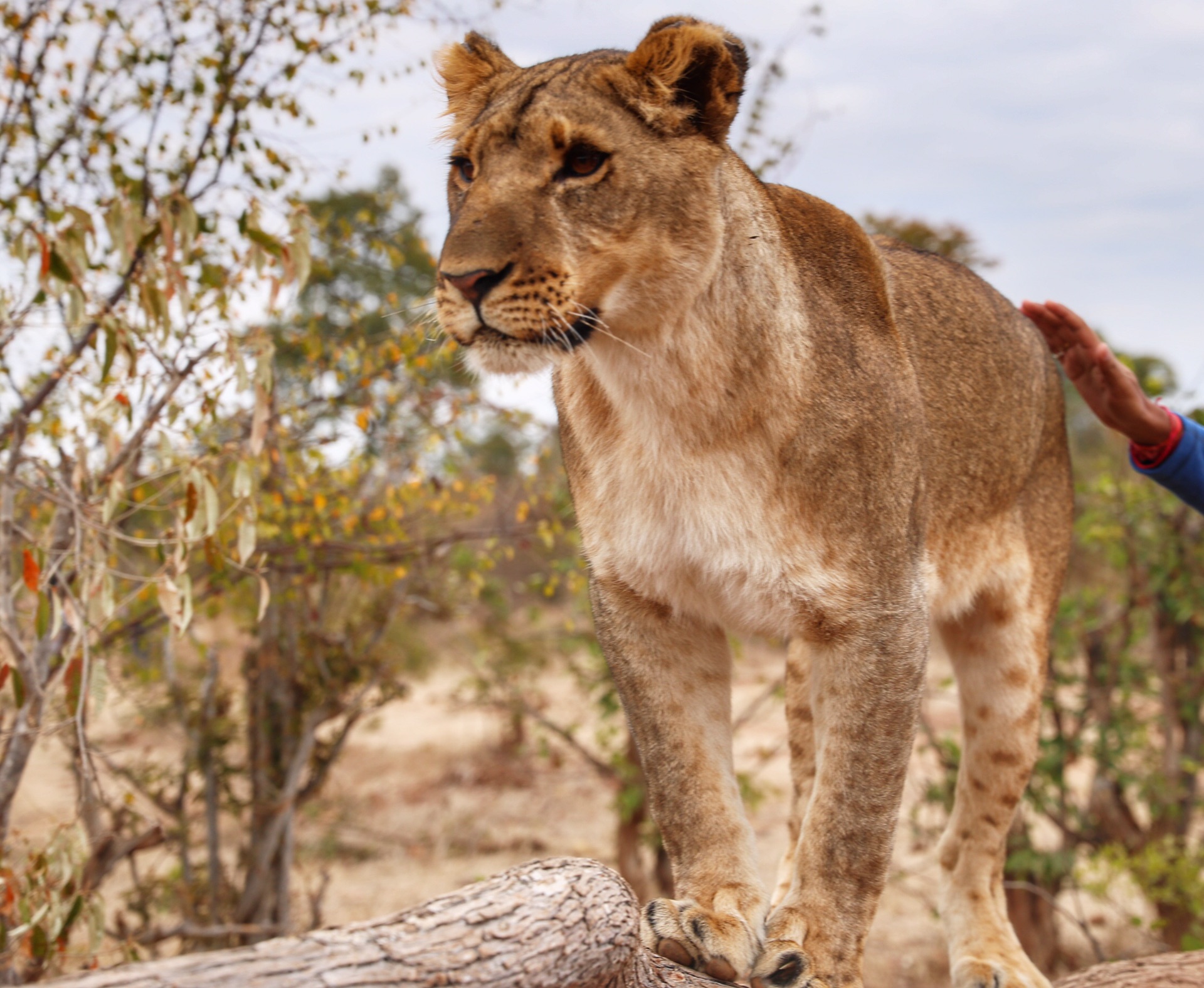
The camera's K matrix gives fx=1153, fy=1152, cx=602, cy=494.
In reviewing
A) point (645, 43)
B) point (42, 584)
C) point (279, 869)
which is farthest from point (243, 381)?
point (279, 869)

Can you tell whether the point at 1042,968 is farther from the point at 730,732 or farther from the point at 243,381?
the point at 243,381

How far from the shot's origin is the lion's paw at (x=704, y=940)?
288 cm

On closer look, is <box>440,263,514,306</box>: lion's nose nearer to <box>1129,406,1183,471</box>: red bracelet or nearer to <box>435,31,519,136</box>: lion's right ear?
<box>435,31,519,136</box>: lion's right ear

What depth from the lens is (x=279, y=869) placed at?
22.6 ft

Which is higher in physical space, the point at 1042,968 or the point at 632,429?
the point at 632,429

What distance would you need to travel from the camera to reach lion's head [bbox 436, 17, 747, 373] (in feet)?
8.23

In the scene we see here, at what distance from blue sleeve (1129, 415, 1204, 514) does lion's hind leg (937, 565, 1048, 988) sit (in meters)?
0.60

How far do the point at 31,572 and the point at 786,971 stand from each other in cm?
243

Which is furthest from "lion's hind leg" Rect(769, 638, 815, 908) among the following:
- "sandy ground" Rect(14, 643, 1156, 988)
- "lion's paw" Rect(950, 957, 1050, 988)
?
"sandy ground" Rect(14, 643, 1156, 988)

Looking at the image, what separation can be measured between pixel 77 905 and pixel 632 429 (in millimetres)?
2522

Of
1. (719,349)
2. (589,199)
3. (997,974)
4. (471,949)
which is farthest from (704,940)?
(589,199)

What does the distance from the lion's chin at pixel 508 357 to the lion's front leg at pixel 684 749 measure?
2.37 ft

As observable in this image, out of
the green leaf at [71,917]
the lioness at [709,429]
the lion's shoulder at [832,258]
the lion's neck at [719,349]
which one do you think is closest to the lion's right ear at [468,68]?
the lioness at [709,429]

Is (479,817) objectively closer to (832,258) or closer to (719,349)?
(832,258)
